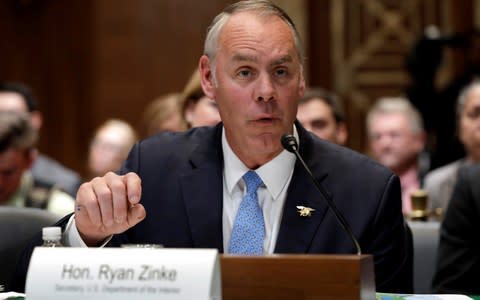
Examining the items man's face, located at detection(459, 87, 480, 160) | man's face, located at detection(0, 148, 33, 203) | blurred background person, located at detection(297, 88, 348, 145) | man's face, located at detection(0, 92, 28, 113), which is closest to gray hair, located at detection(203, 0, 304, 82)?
man's face, located at detection(0, 148, 33, 203)

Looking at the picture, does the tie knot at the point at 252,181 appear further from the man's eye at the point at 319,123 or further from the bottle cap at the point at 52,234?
the man's eye at the point at 319,123

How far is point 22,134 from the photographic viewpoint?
5.32 m

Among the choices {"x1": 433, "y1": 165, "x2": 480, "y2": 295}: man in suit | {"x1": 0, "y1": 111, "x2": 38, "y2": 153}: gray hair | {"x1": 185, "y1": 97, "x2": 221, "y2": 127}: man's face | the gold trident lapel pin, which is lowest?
{"x1": 433, "y1": 165, "x2": 480, "y2": 295}: man in suit

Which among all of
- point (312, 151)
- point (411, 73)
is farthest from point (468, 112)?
point (312, 151)

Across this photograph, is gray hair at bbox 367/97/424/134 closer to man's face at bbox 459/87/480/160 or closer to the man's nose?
man's face at bbox 459/87/480/160

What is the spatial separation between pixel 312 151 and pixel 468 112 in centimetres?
320

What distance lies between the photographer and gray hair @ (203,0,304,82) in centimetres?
305

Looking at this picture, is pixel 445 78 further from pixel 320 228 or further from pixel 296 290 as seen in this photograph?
pixel 296 290

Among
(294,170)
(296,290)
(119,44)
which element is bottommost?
(296,290)

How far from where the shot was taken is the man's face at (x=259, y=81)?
2949mm

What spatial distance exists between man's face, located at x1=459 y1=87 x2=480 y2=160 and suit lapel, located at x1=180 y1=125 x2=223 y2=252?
320 centimetres

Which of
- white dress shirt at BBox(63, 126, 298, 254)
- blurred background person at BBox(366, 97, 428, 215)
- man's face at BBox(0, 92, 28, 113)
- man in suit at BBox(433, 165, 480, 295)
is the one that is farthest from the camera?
man's face at BBox(0, 92, 28, 113)

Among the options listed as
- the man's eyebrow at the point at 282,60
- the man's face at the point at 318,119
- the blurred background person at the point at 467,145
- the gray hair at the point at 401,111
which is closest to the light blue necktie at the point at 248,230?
the man's eyebrow at the point at 282,60

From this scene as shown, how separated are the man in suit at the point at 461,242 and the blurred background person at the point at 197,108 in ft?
3.82
